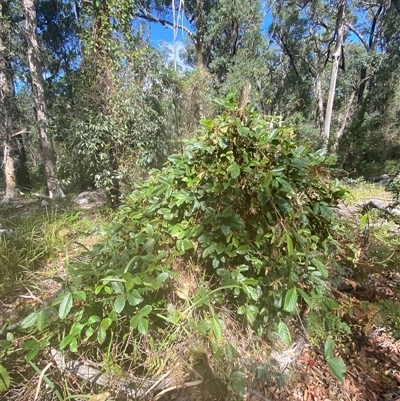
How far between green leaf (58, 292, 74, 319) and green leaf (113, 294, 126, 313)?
15 centimetres

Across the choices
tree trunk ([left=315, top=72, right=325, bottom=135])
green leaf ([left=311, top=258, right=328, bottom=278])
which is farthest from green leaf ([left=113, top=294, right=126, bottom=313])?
tree trunk ([left=315, top=72, right=325, bottom=135])

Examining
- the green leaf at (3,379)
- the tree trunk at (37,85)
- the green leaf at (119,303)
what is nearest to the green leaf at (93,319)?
the green leaf at (119,303)

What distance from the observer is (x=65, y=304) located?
0.83 metres

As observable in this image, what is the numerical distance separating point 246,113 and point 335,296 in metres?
1.18

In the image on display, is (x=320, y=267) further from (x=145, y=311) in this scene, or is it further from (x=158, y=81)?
(x=158, y=81)

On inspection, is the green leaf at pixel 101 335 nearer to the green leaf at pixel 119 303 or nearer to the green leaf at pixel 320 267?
the green leaf at pixel 119 303

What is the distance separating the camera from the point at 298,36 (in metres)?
13.0

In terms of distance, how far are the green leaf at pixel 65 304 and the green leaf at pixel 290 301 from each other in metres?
0.77

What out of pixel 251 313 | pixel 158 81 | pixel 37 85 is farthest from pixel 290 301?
pixel 37 85

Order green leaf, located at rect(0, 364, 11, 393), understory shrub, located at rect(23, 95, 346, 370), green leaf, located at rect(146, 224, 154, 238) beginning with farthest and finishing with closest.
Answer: green leaf, located at rect(146, 224, 154, 238) → understory shrub, located at rect(23, 95, 346, 370) → green leaf, located at rect(0, 364, 11, 393)

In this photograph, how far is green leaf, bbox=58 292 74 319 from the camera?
0.81 m

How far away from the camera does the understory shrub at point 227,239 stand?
98 centimetres

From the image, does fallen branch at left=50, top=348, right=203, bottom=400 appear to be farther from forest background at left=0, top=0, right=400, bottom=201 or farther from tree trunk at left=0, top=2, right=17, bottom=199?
tree trunk at left=0, top=2, right=17, bottom=199

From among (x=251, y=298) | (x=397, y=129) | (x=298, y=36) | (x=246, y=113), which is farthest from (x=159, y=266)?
(x=298, y=36)
